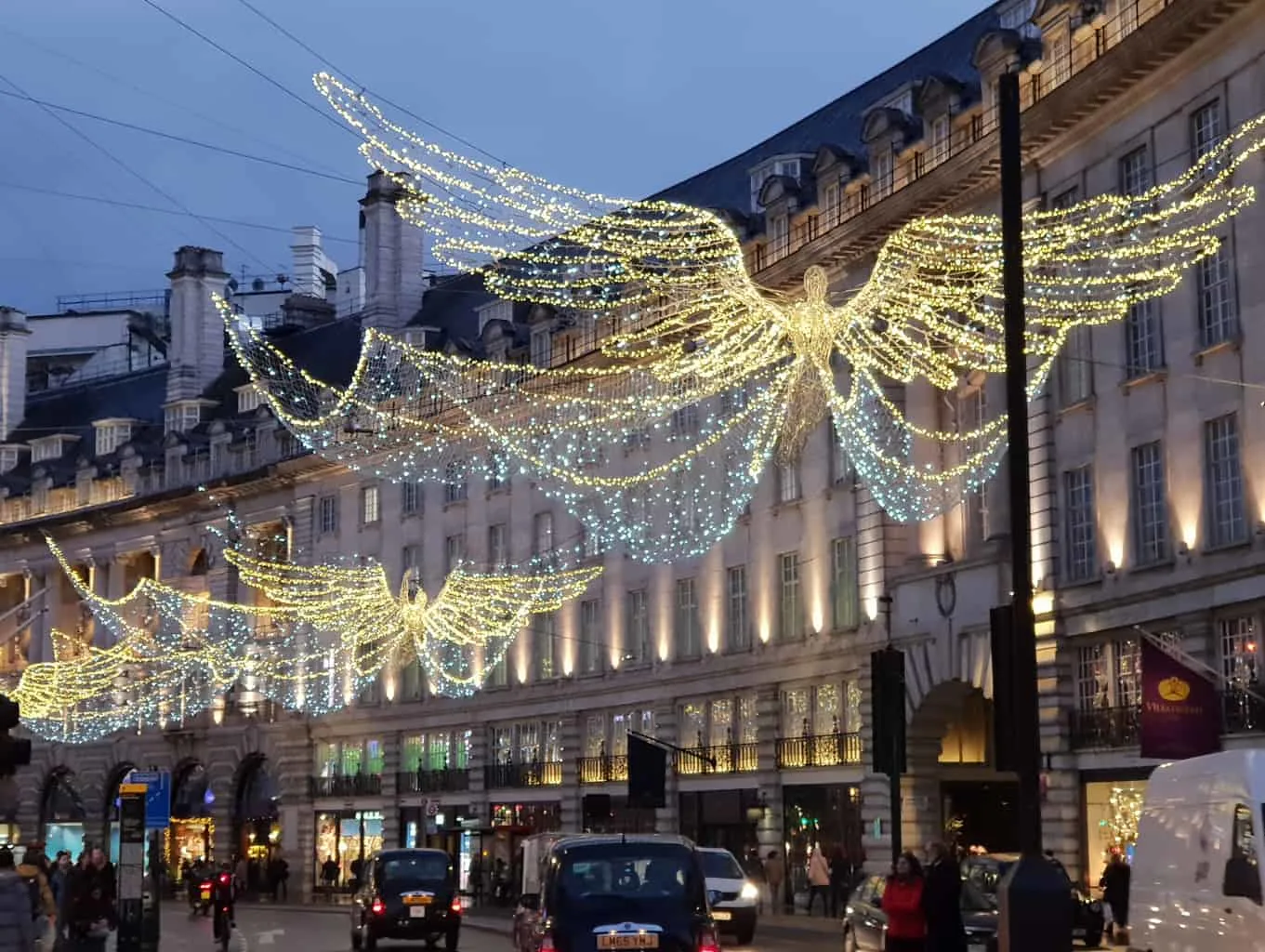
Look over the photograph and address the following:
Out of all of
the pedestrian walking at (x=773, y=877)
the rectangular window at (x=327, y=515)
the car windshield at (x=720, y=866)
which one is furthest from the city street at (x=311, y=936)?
the rectangular window at (x=327, y=515)

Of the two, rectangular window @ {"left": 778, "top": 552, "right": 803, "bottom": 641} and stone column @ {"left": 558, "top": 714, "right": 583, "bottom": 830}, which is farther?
stone column @ {"left": 558, "top": 714, "right": 583, "bottom": 830}

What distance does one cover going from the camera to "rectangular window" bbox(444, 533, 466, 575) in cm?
6506

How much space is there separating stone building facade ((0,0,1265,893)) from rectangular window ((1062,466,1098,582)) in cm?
6

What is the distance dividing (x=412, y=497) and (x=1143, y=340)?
114ft

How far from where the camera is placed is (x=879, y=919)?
25.2 metres

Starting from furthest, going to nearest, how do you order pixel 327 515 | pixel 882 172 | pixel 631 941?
pixel 327 515
pixel 882 172
pixel 631 941

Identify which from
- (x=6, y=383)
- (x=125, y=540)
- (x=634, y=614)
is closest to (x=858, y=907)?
(x=634, y=614)

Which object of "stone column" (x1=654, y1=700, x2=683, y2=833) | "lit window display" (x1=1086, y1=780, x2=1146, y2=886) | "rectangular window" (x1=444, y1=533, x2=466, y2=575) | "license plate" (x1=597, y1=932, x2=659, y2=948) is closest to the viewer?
"license plate" (x1=597, y1=932, x2=659, y2=948)

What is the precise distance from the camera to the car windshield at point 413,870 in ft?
116

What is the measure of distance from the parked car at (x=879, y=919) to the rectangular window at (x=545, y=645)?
3436cm

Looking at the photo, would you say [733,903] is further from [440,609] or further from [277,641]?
[277,641]

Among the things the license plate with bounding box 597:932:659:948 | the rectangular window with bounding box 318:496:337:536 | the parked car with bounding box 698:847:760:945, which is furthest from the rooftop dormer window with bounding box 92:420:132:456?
the license plate with bounding box 597:932:659:948

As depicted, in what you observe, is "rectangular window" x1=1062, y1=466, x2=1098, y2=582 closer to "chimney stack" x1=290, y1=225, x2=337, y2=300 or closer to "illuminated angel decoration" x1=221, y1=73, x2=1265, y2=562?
"illuminated angel decoration" x1=221, y1=73, x2=1265, y2=562

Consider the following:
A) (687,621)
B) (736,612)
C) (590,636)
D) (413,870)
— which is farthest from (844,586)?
(413,870)
